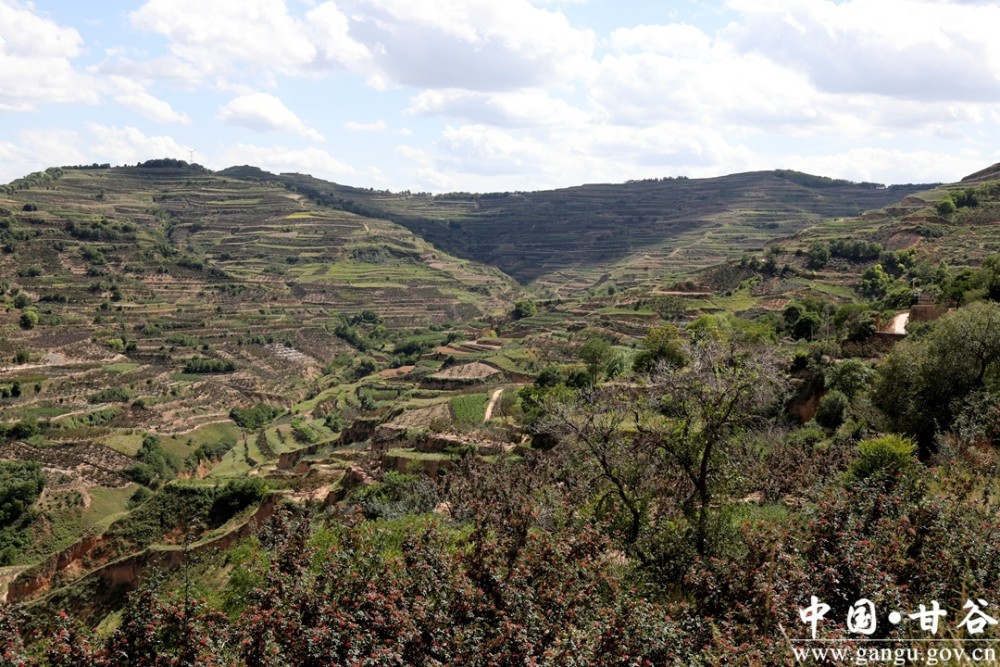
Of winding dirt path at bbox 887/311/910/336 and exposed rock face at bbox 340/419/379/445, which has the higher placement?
winding dirt path at bbox 887/311/910/336

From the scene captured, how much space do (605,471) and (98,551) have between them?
30.5 m

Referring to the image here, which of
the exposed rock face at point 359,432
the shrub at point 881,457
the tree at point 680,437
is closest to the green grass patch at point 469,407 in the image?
the exposed rock face at point 359,432

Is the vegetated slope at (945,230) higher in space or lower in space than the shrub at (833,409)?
higher

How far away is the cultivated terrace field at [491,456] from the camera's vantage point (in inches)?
339

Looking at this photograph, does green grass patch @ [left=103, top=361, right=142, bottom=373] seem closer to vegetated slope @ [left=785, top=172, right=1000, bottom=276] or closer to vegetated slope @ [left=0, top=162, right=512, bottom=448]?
vegetated slope @ [left=0, top=162, right=512, bottom=448]

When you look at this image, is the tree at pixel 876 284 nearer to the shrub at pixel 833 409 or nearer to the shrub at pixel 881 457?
the shrub at pixel 833 409

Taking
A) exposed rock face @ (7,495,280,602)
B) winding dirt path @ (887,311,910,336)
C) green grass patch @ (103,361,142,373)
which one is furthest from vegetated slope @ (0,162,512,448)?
winding dirt path @ (887,311,910,336)

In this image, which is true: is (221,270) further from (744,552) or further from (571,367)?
(744,552)

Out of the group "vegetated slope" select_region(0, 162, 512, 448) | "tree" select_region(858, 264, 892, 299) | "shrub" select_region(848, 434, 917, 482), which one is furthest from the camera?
"vegetated slope" select_region(0, 162, 512, 448)

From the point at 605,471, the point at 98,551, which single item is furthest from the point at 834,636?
the point at 98,551

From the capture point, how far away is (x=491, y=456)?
35375 millimetres

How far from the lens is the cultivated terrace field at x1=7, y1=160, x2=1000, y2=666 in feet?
28.2

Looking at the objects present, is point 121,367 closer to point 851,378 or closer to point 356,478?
point 356,478

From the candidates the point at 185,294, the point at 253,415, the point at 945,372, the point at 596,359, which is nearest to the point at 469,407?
the point at 596,359
